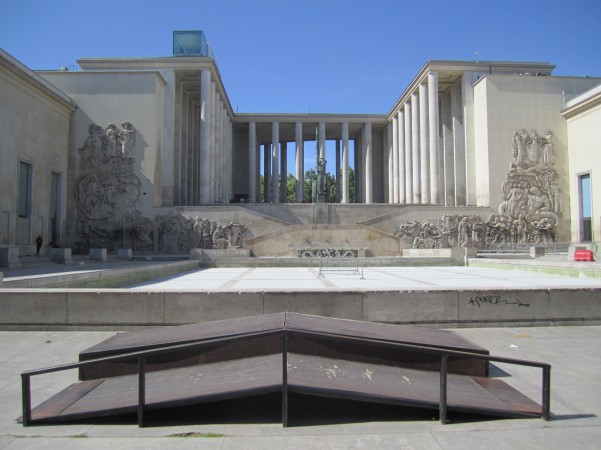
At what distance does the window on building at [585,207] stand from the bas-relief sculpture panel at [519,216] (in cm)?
150

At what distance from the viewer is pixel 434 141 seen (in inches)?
1719

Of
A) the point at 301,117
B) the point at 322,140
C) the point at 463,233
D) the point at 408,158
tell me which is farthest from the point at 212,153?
the point at 463,233

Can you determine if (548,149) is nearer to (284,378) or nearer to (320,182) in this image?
(320,182)

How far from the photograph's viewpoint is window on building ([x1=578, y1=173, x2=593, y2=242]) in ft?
121

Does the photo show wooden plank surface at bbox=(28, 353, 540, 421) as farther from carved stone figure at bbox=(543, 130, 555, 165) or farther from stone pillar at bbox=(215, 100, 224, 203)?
stone pillar at bbox=(215, 100, 224, 203)

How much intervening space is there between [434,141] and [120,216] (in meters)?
27.1

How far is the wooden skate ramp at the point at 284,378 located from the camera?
393 centimetres

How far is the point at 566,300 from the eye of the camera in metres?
8.59

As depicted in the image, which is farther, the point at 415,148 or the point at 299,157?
the point at 299,157

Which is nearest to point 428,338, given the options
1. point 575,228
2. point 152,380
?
point 152,380

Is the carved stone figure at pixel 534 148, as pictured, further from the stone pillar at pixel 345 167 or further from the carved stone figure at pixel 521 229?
the stone pillar at pixel 345 167

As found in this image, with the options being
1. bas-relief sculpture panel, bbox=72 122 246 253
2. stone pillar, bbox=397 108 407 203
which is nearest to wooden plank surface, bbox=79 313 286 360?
bas-relief sculpture panel, bbox=72 122 246 253

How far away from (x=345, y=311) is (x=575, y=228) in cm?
3622

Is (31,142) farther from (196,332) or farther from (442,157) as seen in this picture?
(442,157)
